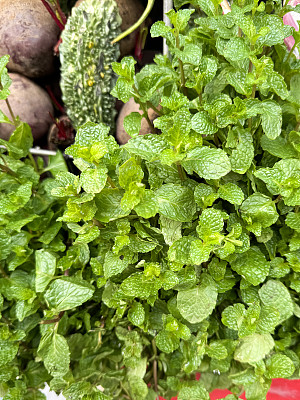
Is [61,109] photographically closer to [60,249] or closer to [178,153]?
[60,249]

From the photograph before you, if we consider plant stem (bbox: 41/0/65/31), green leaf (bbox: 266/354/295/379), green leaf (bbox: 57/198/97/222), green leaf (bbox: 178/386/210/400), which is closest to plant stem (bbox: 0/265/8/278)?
green leaf (bbox: 57/198/97/222)

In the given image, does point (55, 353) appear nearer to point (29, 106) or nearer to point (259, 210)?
point (259, 210)

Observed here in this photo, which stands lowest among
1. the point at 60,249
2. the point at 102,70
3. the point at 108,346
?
the point at 108,346

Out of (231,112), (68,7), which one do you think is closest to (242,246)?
(231,112)

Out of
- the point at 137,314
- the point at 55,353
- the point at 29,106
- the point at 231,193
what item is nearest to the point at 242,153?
the point at 231,193

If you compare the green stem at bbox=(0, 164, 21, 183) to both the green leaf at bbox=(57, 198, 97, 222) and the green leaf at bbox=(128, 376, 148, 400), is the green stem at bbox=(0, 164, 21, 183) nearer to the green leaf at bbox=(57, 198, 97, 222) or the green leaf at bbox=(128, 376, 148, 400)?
the green leaf at bbox=(57, 198, 97, 222)
